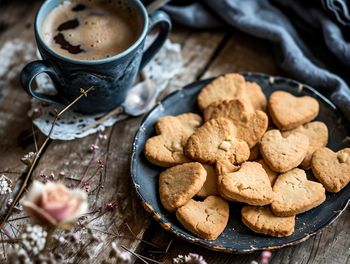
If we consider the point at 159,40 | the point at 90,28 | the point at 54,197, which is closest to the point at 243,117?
the point at 159,40

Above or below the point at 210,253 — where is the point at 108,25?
above

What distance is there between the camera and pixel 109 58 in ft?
3.62

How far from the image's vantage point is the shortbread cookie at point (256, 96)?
122cm

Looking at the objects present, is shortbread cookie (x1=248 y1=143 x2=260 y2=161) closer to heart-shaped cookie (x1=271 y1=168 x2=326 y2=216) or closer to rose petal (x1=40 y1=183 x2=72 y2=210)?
heart-shaped cookie (x1=271 y1=168 x2=326 y2=216)

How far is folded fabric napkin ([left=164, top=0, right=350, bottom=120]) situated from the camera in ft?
4.26

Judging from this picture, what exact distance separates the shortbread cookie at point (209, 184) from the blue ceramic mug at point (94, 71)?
280 mm

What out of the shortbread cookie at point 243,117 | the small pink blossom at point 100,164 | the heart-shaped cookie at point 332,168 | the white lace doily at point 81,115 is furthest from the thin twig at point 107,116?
the heart-shaped cookie at point 332,168

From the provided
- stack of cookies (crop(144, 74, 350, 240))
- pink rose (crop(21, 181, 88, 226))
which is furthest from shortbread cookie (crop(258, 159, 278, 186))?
pink rose (crop(21, 181, 88, 226))

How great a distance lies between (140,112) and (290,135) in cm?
36

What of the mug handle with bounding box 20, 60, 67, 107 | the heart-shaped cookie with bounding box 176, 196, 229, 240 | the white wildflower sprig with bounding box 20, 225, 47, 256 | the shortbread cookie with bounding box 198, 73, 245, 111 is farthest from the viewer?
the shortbread cookie with bounding box 198, 73, 245, 111

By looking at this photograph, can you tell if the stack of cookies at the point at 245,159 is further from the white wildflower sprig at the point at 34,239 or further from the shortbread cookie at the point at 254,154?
the white wildflower sprig at the point at 34,239

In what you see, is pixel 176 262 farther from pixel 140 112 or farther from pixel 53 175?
pixel 140 112

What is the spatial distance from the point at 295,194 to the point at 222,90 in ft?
1.04

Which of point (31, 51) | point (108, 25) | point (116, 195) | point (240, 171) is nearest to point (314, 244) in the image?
point (240, 171)
